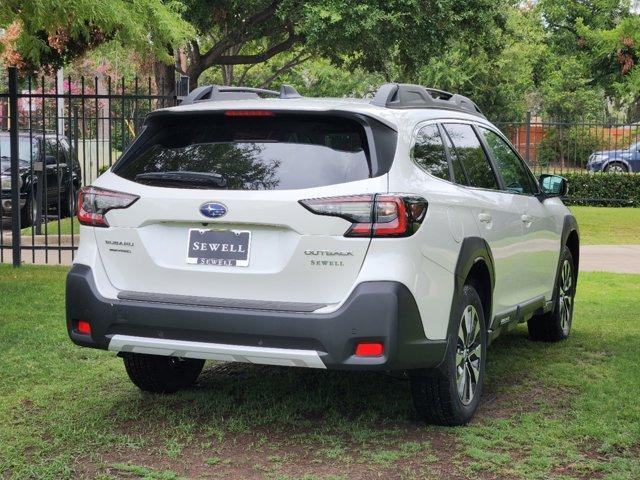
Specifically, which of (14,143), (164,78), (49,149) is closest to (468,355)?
(14,143)

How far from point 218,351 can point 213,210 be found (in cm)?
67

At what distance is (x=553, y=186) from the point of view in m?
7.23

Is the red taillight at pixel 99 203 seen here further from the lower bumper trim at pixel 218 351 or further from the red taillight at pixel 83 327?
the lower bumper trim at pixel 218 351

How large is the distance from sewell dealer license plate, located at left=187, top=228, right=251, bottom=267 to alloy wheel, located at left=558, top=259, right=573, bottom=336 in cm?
374

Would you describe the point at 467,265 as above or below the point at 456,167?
below

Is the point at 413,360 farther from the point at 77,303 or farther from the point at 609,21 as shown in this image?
the point at 609,21

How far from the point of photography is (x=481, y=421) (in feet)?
17.7

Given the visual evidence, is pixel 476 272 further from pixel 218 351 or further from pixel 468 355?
pixel 218 351

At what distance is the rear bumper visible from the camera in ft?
14.5

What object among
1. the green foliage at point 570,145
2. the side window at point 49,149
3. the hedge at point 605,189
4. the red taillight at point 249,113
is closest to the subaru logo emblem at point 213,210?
the red taillight at point 249,113

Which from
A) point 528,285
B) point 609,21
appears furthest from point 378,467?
point 609,21

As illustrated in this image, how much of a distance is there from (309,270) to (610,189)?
71.8 feet

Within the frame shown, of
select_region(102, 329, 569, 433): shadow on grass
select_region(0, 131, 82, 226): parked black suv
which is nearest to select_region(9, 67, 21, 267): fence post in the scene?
select_region(0, 131, 82, 226): parked black suv

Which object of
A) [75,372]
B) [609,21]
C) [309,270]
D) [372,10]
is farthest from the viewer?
[609,21]
